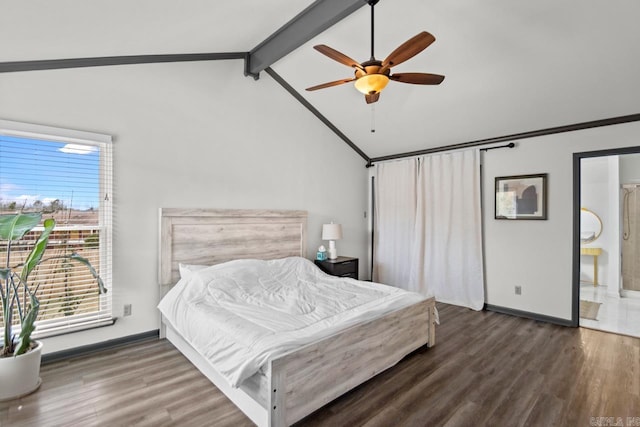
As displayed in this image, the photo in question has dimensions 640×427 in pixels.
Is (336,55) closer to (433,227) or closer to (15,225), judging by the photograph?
(15,225)

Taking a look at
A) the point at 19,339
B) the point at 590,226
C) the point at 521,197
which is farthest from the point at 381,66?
the point at 590,226

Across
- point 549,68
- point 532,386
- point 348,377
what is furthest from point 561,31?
point 348,377

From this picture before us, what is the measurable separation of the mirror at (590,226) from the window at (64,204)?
22.9 ft

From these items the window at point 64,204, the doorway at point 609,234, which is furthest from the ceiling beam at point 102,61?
the doorway at point 609,234

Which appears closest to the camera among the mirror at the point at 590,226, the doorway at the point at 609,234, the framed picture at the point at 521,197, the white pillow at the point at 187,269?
the white pillow at the point at 187,269

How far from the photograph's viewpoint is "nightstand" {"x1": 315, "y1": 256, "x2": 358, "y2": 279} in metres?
4.36

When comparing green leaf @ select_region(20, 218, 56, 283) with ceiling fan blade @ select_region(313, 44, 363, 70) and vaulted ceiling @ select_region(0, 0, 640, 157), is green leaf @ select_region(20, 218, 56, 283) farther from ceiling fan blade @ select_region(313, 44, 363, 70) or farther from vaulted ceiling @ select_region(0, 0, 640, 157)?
ceiling fan blade @ select_region(313, 44, 363, 70)

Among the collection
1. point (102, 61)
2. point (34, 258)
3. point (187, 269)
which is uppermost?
point (102, 61)

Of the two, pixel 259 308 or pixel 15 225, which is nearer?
pixel 15 225

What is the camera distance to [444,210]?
15.3 ft

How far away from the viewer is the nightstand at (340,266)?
14.3 feet

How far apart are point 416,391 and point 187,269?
7.76ft

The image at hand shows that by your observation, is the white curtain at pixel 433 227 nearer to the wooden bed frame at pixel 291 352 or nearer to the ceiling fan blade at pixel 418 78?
the wooden bed frame at pixel 291 352

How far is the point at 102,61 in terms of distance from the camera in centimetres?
283
